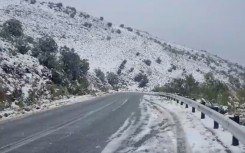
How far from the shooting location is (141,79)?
86375 millimetres

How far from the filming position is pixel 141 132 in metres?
12.2

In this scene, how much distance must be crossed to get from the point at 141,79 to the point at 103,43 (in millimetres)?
17645

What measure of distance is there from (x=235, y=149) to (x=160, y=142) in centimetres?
194

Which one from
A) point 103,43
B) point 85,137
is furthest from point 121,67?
point 85,137

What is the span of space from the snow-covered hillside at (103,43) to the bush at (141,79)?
103 cm

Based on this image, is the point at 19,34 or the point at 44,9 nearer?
the point at 19,34

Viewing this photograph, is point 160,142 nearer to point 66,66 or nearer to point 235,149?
point 235,149

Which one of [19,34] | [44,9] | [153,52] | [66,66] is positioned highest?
[44,9]

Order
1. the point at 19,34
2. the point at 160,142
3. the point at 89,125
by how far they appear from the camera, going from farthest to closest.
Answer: the point at 19,34
the point at 89,125
the point at 160,142

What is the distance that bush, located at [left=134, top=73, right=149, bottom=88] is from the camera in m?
84.3

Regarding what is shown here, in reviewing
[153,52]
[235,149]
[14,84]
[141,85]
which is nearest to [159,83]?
[141,85]

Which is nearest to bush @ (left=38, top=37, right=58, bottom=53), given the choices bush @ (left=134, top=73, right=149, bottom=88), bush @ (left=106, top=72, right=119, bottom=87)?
bush @ (left=106, top=72, right=119, bottom=87)

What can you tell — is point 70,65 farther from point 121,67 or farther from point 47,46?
point 121,67

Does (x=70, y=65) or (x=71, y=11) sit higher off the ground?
(x=71, y=11)
